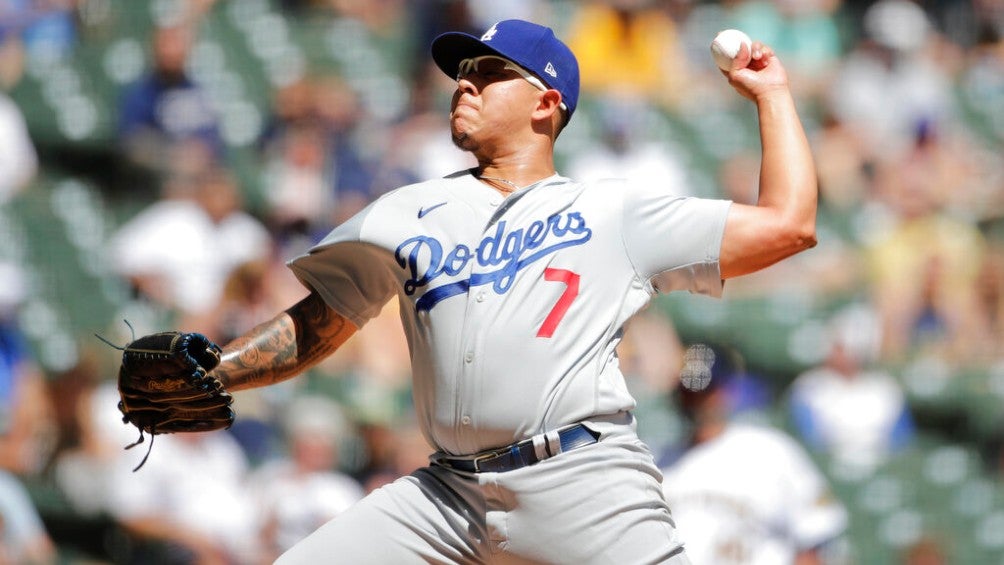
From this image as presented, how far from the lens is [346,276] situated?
10.5 feet

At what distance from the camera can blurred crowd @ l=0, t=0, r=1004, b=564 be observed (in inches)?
245

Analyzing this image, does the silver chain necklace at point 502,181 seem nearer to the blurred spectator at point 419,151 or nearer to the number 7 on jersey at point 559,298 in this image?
the number 7 on jersey at point 559,298

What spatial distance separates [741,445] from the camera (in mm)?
5629

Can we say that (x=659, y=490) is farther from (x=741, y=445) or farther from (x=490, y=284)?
(x=741, y=445)

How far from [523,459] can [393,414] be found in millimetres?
3782

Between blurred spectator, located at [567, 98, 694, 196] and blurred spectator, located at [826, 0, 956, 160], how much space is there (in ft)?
3.71

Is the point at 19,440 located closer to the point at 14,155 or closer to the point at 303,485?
the point at 303,485

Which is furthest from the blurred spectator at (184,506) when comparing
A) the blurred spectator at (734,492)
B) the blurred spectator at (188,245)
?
the blurred spectator at (734,492)

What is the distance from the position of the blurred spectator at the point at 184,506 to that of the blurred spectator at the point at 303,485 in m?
0.09

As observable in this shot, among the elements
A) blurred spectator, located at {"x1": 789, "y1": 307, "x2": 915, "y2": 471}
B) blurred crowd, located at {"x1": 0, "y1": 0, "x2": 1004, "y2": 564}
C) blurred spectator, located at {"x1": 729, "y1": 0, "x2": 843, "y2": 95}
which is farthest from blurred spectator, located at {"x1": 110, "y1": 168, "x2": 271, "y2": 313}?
blurred spectator, located at {"x1": 729, "y1": 0, "x2": 843, "y2": 95}

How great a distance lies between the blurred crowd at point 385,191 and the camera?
6.23 m

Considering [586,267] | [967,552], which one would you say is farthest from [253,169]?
[586,267]

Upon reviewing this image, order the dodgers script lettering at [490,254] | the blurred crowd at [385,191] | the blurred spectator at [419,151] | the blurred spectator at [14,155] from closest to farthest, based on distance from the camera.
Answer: the dodgers script lettering at [490,254]
the blurred crowd at [385,191]
the blurred spectator at [14,155]
the blurred spectator at [419,151]

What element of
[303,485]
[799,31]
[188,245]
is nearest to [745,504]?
[303,485]
